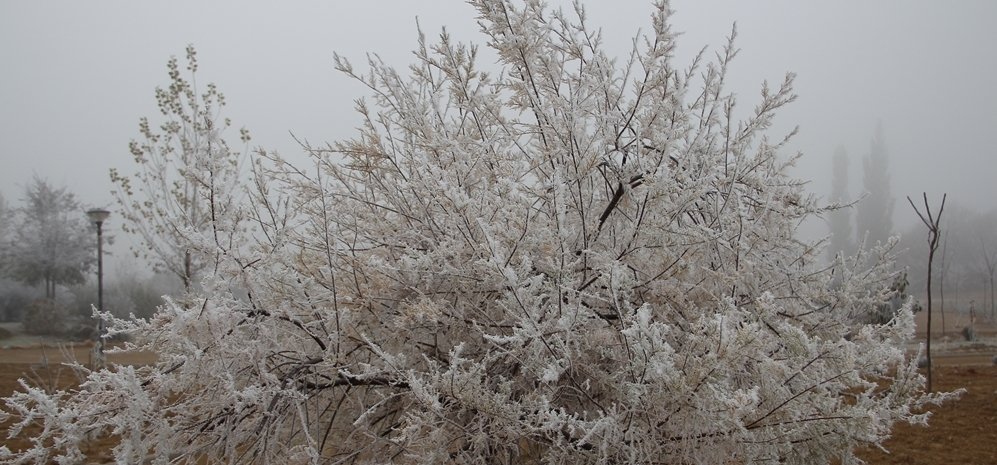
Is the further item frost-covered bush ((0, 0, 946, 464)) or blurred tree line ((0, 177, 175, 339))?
blurred tree line ((0, 177, 175, 339))

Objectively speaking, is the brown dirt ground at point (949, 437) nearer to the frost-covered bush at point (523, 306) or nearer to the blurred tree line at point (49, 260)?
the frost-covered bush at point (523, 306)

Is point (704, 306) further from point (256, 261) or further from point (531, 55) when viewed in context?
point (256, 261)

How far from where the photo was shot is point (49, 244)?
29.4m

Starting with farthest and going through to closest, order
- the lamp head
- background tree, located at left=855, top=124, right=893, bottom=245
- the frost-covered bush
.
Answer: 1. background tree, located at left=855, top=124, right=893, bottom=245
2. the lamp head
3. the frost-covered bush

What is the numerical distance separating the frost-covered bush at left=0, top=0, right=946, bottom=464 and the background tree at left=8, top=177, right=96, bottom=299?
3172 cm

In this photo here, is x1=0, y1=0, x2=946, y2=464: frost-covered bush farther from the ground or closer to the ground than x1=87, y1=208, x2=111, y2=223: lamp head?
closer to the ground

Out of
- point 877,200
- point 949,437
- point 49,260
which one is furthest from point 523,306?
point 877,200

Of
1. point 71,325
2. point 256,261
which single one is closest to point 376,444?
point 256,261

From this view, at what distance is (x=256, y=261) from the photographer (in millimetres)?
2586

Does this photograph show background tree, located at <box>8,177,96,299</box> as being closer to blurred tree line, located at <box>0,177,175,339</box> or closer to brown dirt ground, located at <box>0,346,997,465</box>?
blurred tree line, located at <box>0,177,175,339</box>

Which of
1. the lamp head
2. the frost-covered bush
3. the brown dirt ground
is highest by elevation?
the lamp head

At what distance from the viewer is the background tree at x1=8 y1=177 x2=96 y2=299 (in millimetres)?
29094

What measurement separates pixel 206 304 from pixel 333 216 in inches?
37.2

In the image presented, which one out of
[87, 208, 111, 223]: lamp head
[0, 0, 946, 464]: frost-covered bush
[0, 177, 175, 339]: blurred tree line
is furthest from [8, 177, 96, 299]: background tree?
[0, 0, 946, 464]: frost-covered bush
